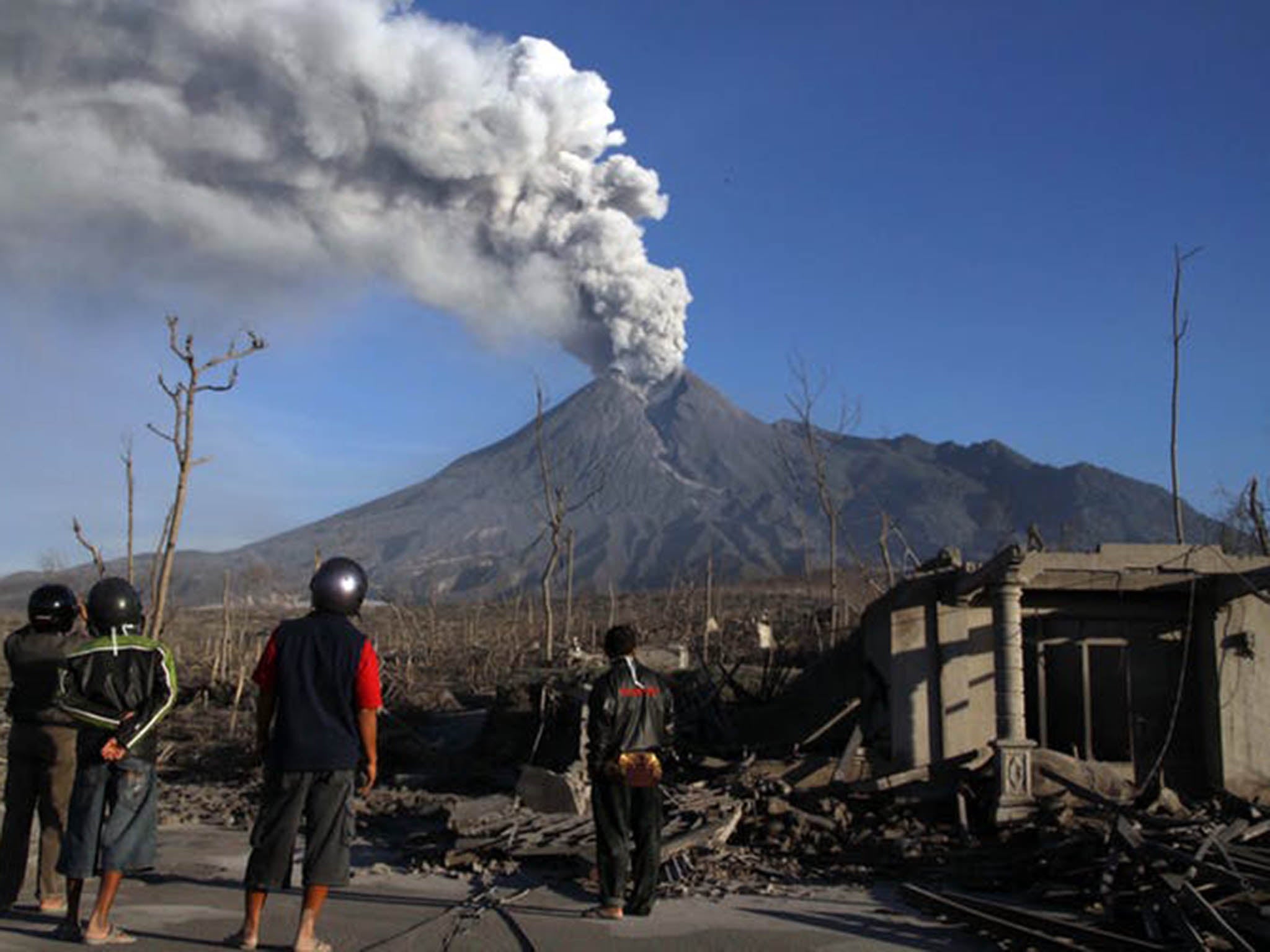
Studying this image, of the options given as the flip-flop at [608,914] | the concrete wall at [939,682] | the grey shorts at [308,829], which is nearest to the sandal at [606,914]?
the flip-flop at [608,914]

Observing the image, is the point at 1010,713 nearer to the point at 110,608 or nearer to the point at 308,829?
the point at 308,829

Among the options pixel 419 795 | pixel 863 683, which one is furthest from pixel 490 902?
pixel 863 683

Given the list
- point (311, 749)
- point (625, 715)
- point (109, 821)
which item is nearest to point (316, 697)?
point (311, 749)

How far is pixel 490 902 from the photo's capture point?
23.5 ft

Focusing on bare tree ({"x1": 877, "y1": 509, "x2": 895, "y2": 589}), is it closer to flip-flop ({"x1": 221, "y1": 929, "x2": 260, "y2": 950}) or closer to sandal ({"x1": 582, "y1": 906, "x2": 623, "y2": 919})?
sandal ({"x1": 582, "y1": 906, "x2": 623, "y2": 919})

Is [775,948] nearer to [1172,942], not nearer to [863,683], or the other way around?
[1172,942]

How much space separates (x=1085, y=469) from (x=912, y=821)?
17271 centimetres

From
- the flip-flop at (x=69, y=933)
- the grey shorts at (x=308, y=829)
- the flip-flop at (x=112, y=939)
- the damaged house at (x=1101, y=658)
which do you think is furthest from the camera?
the damaged house at (x=1101, y=658)

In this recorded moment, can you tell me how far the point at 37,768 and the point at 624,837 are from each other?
118 inches

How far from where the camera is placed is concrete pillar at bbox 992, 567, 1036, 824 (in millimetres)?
10258

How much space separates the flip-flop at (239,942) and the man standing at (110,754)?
1.45 feet

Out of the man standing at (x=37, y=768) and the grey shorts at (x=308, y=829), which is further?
the man standing at (x=37, y=768)

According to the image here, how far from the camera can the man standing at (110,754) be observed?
5402mm

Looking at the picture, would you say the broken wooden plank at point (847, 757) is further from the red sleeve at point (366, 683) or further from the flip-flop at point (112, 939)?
the flip-flop at point (112, 939)
